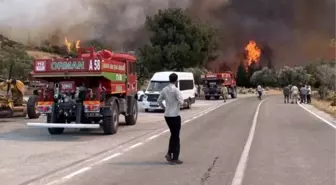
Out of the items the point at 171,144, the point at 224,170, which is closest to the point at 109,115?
the point at 171,144

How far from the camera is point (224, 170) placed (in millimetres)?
9266

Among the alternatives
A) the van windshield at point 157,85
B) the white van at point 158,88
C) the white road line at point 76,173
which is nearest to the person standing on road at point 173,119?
the white road line at point 76,173

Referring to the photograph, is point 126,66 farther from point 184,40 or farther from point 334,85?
point 334,85

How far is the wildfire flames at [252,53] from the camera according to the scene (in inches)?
2680

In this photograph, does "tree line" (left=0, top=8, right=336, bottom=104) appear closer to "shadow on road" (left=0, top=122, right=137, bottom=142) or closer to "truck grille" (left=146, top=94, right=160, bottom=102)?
"truck grille" (left=146, top=94, right=160, bottom=102)

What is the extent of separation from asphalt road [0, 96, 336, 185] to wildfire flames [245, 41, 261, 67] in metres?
51.4

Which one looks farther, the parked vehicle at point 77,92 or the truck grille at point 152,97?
the truck grille at point 152,97

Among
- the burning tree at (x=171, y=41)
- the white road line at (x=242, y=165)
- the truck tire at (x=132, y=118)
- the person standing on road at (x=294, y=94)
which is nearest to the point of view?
the white road line at (x=242, y=165)

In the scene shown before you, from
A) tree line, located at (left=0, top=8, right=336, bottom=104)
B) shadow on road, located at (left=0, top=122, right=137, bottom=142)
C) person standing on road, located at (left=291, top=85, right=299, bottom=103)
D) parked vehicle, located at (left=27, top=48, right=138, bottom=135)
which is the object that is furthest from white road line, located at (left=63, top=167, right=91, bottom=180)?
tree line, located at (left=0, top=8, right=336, bottom=104)

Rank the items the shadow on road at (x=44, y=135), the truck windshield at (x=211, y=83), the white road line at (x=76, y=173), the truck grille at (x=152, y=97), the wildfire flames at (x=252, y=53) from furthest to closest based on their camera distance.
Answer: the wildfire flames at (x=252, y=53)
the truck windshield at (x=211, y=83)
the truck grille at (x=152, y=97)
the shadow on road at (x=44, y=135)
the white road line at (x=76, y=173)

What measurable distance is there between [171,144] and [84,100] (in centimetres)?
649

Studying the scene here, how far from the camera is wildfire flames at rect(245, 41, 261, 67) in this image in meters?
68.1

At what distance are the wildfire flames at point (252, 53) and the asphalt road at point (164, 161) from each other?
51415mm

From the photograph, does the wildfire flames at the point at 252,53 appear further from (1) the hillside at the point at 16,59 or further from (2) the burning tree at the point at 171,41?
(1) the hillside at the point at 16,59
